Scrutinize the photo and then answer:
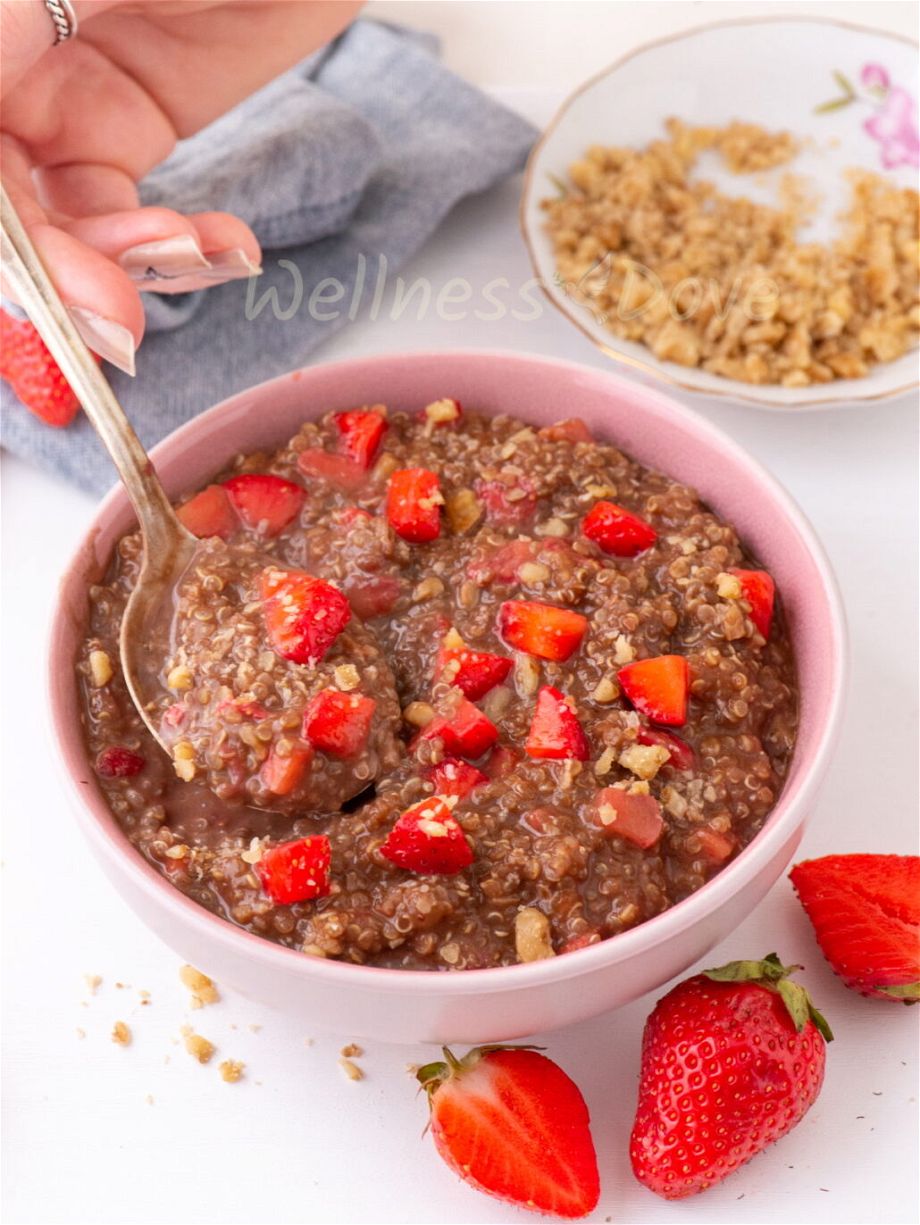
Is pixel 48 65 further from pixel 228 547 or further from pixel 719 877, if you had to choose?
pixel 719 877

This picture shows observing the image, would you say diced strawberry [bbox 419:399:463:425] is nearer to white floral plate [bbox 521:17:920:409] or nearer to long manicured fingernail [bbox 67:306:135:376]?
long manicured fingernail [bbox 67:306:135:376]

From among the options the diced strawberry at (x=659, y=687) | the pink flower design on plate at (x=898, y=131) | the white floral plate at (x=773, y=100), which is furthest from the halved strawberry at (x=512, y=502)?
the pink flower design on plate at (x=898, y=131)

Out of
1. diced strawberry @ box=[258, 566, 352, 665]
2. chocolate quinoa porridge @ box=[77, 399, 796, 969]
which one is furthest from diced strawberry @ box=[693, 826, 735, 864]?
diced strawberry @ box=[258, 566, 352, 665]

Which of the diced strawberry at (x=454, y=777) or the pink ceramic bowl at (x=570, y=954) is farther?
the diced strawberry at (x=454, y=777)

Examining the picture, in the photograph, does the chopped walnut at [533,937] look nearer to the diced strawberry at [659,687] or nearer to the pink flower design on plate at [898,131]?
the diced strawberry at [659,687]

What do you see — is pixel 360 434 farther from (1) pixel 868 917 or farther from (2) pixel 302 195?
(1) pixel 868 917
